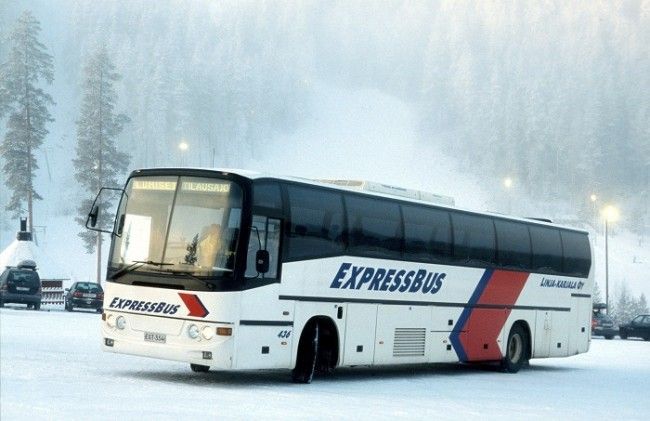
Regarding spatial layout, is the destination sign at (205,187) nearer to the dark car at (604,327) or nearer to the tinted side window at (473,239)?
the tinted side window at (473,239)

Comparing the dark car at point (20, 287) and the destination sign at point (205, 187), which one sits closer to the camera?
the destination sign at point (205, 187)

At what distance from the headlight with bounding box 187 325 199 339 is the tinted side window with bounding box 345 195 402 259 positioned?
3906 millimetres

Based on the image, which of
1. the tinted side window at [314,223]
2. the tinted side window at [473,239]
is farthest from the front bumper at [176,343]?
the tinted side window at [473,239]

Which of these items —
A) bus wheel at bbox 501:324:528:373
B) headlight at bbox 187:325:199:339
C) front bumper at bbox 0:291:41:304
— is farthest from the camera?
front bumper at bbox 0:291:41:304

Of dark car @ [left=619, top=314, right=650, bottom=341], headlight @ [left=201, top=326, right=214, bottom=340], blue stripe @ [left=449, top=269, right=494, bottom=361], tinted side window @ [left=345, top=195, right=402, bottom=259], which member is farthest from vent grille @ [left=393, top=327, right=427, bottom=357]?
dark car @ [left=619, top=314, right=650, bottom=341]

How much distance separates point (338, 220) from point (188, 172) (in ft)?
9.95

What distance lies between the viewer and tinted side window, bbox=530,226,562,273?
1081 inches

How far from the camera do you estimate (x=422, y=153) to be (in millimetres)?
165000

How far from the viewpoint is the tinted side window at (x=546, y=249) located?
27.5 metres

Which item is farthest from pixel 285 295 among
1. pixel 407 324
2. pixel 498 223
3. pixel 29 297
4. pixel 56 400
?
pixel 29 297

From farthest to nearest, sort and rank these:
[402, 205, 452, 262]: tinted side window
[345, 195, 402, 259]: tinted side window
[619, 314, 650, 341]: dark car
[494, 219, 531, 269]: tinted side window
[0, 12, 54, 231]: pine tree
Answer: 1. [0, 12, 54, 231]: pine tree
2. [619, 314, 650, 341]: dark car
3. [494, 219, 531, 269]: tinted side window
4. [402, 205, 452, 262]: tinted side window
5. [345, 195, 402, 259]: tinted side window

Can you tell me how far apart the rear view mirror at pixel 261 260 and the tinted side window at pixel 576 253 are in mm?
12210

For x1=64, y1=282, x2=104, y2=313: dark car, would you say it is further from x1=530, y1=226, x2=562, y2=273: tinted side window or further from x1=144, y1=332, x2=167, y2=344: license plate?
x1=144, y1=332, x2=167, y2=344: license plate

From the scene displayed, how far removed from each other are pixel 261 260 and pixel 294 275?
3.87 ft
